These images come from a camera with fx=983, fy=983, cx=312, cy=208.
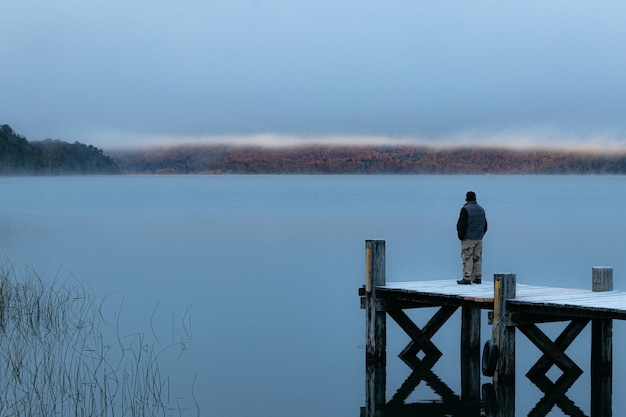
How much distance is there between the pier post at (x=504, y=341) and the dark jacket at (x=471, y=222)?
2.10m

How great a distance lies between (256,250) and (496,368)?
1454 inches

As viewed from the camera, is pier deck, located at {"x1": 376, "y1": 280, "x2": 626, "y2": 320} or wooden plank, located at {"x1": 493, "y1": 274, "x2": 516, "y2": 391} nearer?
pier deck, located at {"x1": 376, "y1": 280, "x2": 626, "y2": 320}

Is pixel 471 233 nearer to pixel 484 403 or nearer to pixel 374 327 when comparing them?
pixel 374 327

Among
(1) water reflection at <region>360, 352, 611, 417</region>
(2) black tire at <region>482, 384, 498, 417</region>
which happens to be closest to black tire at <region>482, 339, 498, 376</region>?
(1) water reflection at <region>360, 352, 611, 417</region>

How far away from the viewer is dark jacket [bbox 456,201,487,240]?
18.3 metres

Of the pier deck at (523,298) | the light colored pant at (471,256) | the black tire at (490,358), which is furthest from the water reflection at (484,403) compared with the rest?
the light colored pant at (471,256)

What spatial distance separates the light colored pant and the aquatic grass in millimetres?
5766

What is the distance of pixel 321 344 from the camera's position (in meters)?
23.9

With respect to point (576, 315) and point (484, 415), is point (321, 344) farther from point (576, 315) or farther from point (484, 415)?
point (576, 315)

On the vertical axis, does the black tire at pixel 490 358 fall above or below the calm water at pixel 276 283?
above

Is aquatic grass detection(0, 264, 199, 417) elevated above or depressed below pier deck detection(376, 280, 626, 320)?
below

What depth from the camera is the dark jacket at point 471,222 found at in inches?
719

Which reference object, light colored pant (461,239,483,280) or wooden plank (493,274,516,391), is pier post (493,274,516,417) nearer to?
wooden plank (493,274,516,391)

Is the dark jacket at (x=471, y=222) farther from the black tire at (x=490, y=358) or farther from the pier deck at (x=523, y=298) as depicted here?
the black tire at (x=490, y=358)
